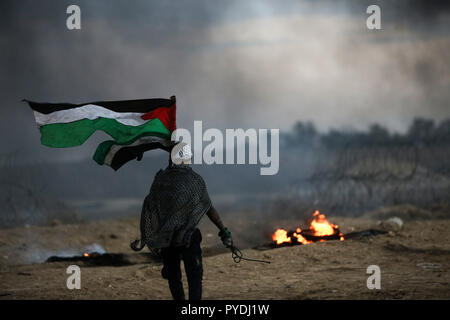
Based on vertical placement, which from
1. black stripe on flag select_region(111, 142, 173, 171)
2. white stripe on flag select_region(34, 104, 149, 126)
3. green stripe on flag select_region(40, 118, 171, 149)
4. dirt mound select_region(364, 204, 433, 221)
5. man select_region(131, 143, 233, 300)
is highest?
white stripe on flag select_region(34, 104, 149, 126)

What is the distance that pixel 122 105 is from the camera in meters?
9.44

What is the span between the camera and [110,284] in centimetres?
1251

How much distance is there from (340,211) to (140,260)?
8.06 meters

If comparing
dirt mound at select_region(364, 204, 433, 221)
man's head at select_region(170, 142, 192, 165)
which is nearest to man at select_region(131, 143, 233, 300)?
man's head at select_region(170, 142, 192, 165)

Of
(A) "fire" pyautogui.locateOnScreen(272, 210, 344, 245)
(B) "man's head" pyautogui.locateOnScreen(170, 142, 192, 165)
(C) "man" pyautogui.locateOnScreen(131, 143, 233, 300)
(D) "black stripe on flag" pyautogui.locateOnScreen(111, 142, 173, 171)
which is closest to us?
(C) "man" pyautogui.locateOnScreen(131, 143, 233, 300)

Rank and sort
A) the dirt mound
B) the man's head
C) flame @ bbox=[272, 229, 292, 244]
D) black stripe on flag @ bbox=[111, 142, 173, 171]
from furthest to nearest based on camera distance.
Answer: the dirt mound < flame @ bbox=[272, 229, 292, 244] < black stripe on flag @ bbox=[111, 142, 173, 171] < the man's head

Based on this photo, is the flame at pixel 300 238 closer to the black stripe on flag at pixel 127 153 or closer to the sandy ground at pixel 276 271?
the sandy ground at pixel 276 271

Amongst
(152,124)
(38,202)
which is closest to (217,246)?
(38,202)

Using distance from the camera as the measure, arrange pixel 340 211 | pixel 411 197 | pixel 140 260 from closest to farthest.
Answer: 1. pixel 140 260
2. pixel 340 211
3. pixel 411 197

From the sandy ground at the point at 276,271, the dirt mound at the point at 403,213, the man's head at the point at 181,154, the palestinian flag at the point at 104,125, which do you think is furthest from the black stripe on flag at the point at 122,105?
the dirt mound at the point at 403,213

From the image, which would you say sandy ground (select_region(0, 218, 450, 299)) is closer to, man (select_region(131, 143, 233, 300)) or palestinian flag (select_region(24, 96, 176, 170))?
man (select_region(131, 143, 233, 300))

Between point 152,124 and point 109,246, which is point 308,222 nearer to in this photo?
point 109,246

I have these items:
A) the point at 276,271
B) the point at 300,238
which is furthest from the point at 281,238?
the point at 276,271

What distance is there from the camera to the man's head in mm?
7969
